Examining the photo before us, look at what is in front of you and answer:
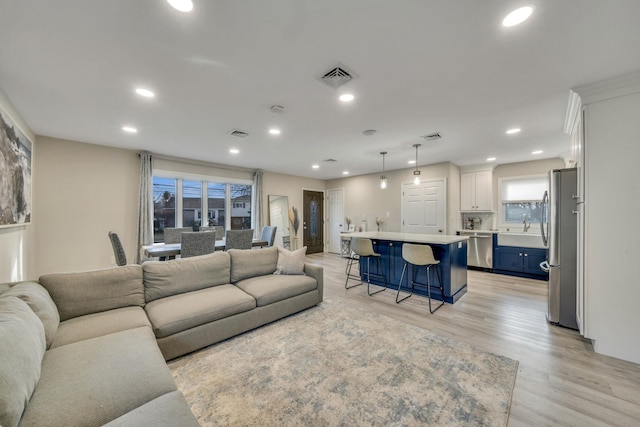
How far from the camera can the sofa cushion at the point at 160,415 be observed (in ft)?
3.10

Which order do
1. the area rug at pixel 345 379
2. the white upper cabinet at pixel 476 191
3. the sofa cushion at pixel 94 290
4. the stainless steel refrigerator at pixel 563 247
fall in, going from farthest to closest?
the white upper cabinet at pixel 476 191 → the stainless steel refrigerator at pixel 563 247 → the sofa cushion at pixel 94 290 → the area rug at pixel 345 379

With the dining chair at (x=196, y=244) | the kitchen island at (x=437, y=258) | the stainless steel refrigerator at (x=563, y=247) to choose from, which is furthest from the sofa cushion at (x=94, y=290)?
the stainless steel refrigerator at (x=563, y=247)

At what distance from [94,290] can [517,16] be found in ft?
12.5

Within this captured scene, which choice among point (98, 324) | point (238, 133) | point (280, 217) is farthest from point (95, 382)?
point (280, 217)

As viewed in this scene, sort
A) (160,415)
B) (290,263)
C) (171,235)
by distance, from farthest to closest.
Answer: (171,235)
(290,263)
(160,415)

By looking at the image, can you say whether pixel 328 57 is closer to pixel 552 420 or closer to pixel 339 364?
pixel 339 364

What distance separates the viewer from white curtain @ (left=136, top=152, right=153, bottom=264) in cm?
471

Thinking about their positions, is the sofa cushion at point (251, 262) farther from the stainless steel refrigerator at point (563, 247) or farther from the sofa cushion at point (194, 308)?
the stainless steel refrigerator at point (563, 247)

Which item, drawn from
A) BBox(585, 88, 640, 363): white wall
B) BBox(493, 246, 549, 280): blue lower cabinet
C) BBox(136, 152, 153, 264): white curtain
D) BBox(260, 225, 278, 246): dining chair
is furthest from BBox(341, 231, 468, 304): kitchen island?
BBox(136, 152, 153, 264): white curtain

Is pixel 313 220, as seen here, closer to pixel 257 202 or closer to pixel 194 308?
pixel 257 202

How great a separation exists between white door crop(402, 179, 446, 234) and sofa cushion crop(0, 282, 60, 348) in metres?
6.21

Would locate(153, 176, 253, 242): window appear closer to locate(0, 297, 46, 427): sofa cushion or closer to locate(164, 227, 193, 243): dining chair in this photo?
locate(164, 227, 193, 243): dining chair

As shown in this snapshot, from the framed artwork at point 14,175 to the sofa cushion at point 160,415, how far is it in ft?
9.63

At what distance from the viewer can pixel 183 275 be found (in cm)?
263
